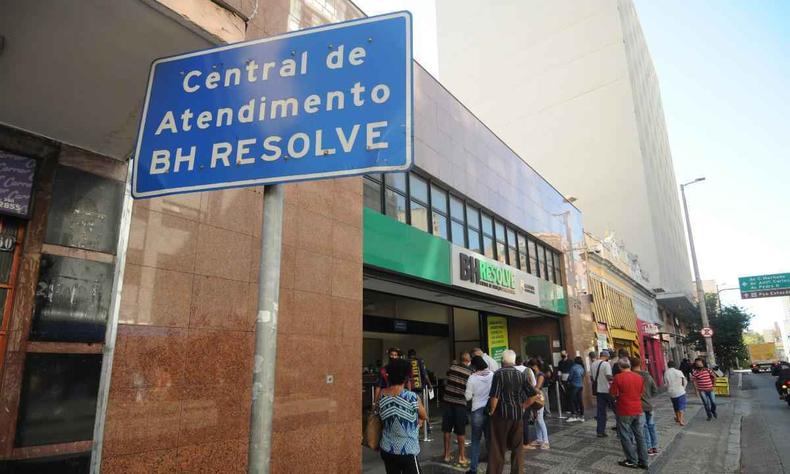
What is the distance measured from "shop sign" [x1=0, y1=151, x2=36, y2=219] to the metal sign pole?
3120 millimetres

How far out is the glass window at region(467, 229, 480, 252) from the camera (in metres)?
12.9

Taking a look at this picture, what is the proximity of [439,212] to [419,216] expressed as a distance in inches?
40.2

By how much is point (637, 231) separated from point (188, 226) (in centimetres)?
3571

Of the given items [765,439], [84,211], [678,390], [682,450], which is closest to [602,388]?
[682,450]

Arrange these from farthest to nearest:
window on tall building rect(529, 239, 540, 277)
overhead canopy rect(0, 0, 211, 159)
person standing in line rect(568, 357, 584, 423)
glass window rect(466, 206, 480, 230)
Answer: window on tall building rect(529, 239, 540, 277), glass window rect(466, 206, 480, 230), person standing in line rect(568, 357, 584, 423), overhead canopy rect(0, 0, 211, 159)

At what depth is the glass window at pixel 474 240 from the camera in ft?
42.3

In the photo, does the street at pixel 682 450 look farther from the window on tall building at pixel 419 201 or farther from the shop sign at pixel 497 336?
the window on tall building at pixel 419 201

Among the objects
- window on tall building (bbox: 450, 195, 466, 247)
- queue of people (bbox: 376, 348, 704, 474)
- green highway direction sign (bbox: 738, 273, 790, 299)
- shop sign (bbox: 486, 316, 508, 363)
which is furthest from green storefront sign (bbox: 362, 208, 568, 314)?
green highway direction sign (bbox: 738, 273, 790, 299)

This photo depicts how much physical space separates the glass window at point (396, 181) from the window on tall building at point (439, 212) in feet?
4.26

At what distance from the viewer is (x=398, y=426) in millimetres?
4246

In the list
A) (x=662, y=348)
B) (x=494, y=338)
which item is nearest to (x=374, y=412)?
(x=494, y=338)

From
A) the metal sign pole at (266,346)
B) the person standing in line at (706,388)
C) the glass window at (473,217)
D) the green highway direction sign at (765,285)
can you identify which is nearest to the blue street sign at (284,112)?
the metal sign pole at (266,346)

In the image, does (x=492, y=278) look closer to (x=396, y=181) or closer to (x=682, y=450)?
(x=396, y=181)

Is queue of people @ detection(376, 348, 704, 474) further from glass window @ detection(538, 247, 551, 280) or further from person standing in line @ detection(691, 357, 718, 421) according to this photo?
glass window @ detection(538, 247, 551, 280)
